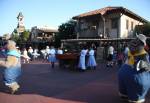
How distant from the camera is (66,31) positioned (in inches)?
1232

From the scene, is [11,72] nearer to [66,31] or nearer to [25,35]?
[66,31]

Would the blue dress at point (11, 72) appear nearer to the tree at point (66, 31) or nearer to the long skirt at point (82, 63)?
the long skirt at point (82, 63)

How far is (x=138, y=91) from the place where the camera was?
22.9 ft

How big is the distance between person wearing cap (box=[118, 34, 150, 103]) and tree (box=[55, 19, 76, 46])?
2181 cm

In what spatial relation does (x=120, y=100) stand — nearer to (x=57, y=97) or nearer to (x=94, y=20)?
(x=57, y=97)

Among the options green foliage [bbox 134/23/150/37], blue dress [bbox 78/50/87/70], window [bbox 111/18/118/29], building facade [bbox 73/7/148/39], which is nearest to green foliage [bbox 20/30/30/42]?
building facade [bbox 73/7/148/39]

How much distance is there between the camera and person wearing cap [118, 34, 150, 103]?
6910 millimetres

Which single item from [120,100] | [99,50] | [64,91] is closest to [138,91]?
[120,100]

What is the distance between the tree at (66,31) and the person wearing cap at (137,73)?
21.8m

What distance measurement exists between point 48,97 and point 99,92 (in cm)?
162

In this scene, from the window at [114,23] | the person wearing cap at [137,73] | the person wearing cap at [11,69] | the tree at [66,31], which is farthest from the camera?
the tree at [66,31]

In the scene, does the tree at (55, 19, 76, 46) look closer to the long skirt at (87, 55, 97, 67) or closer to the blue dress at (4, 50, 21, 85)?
the long skirt at (87, 55, 97, 67)

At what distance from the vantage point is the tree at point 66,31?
29.2 metres

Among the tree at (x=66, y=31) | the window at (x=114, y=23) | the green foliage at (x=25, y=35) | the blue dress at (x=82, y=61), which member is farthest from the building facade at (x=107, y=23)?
the blue dress at (x=82, y=61)
